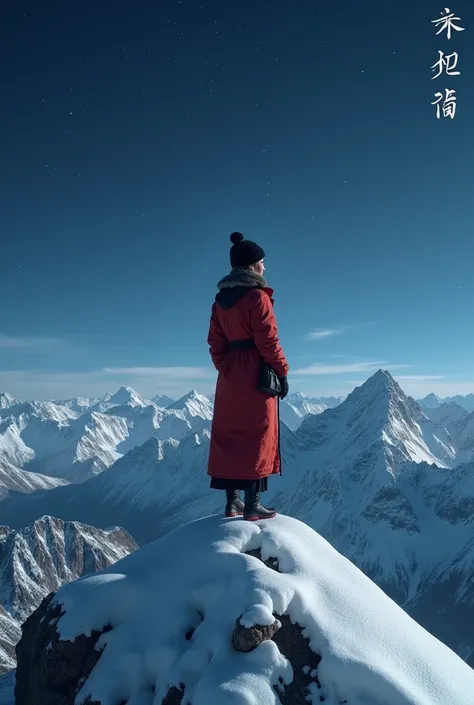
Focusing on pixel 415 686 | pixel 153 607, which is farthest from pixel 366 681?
pixel 153 607

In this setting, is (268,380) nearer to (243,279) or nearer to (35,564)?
(243,279)

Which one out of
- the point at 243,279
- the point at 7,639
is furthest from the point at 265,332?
the point at 7,639

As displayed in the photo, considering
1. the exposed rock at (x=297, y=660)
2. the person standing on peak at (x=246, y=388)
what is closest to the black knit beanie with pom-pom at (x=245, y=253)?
the person standing on peak at (x=246, y=388)

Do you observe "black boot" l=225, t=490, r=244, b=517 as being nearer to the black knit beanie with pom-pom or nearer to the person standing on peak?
the person standing on peak

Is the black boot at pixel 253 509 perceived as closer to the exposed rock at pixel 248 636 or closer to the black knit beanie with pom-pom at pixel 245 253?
the exposed rock at pixel 248 636

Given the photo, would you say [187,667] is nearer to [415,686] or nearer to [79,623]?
[79,623]

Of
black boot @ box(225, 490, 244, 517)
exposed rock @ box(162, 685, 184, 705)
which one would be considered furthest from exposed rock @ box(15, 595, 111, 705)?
black boot @ box(225, 490, 244, 517)

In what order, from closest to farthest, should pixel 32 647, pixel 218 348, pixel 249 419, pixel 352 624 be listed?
pixel 352 624 → pixel 32 647 → pixel 249 419 → pixel 218 348
